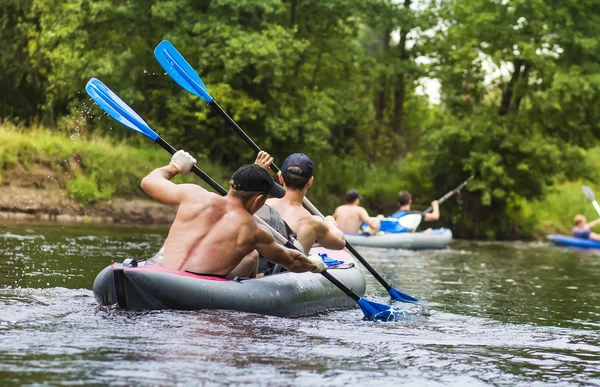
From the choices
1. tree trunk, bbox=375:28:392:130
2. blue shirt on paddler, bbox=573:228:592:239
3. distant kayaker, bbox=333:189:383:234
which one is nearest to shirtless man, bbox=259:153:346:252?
distant kayaker, bbox=333:189:383:234

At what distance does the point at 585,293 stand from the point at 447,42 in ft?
44.5

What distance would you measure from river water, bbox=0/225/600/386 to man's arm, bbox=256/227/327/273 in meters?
0.37

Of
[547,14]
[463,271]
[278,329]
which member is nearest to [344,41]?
[547,14]

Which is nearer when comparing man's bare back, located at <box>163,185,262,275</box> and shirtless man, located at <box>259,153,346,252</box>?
man's bare back, located at <box>163,185,262,275</box>

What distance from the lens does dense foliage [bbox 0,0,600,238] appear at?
70.3 ft

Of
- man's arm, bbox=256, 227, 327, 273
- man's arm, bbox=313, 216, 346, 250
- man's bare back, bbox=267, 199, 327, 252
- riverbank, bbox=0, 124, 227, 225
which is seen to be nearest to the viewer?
man's arm, bbox=256, 227, 327, 273

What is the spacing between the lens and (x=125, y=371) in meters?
4.56

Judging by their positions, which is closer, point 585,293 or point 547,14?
point 585,293

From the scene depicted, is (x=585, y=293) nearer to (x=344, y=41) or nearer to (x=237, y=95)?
(x=237, y=95)

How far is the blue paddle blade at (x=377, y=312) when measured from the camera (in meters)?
7.45

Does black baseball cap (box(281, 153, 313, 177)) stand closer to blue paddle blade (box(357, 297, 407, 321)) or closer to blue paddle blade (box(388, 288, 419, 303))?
blue paddle blade (box(357, 297, 407, 321))

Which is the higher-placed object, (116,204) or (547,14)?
(547,14)

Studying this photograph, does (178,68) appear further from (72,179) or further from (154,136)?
(72,179)

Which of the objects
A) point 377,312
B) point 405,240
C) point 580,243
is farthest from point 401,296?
point 580,243
